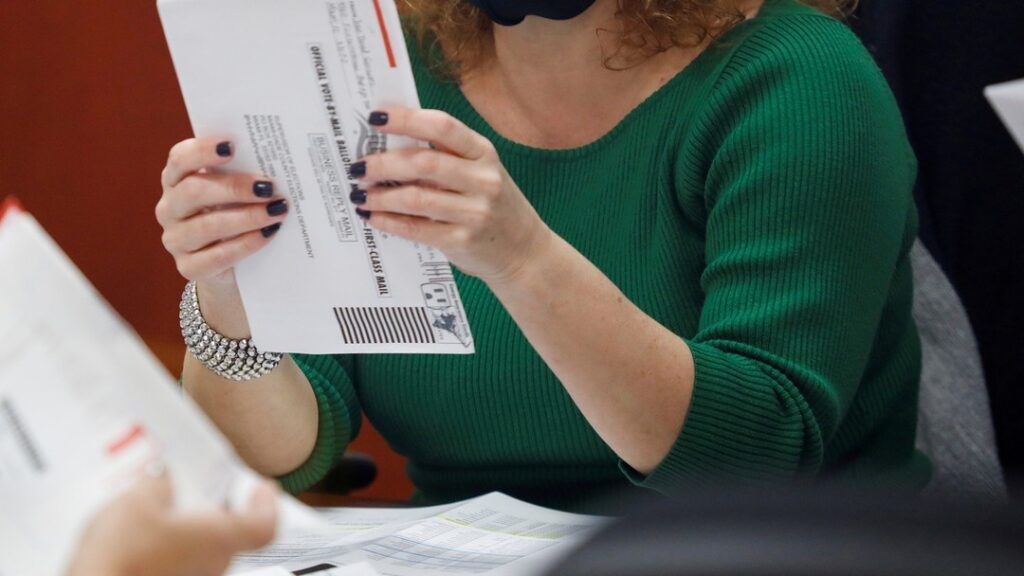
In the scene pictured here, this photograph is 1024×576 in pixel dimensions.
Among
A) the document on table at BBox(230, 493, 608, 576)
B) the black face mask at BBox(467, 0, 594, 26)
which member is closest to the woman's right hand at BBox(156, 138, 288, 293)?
the document on table at BBox(230, 493, 608, 576)

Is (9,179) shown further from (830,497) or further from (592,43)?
(830,497)

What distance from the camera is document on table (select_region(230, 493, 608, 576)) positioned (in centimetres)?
102

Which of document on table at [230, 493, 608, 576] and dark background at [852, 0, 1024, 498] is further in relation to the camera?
dark background at [852, 0, 1024, 498]

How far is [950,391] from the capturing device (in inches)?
57.8

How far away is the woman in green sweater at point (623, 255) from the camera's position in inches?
39.6

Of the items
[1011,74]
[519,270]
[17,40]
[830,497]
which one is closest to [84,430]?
[830,497]

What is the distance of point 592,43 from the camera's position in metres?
1.34

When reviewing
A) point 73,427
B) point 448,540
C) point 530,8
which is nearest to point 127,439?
point 73,427

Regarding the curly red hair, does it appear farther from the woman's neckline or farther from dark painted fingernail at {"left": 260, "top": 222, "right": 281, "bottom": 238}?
dark painted fingernail at {"left": 260, "top": 222, "right": 281, "bottom": 238}

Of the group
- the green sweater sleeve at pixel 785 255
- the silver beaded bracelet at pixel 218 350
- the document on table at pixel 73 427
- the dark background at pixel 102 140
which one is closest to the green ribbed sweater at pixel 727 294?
the green sweater sleeve at pixel 785 255

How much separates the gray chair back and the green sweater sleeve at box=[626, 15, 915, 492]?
0.94 ft

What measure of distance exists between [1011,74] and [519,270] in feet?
2.56

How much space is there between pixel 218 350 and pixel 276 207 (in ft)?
0.87

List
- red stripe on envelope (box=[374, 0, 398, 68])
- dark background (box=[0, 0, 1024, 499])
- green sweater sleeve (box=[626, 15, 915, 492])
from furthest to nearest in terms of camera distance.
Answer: dark background (box=[0, 0, 1024, 499])
green sweater sleeve (box=[626, 15, 915, 492])
red stripe on envelope (box=[374, 0, 398, 68])
